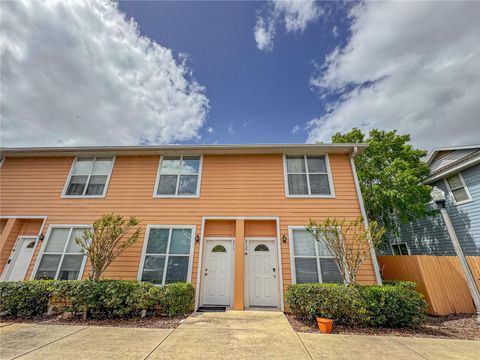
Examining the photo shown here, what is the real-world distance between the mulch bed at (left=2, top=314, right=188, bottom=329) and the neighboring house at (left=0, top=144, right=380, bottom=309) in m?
1.17

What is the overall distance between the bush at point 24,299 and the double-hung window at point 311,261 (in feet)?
23.6

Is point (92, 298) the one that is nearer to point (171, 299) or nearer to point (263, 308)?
point (171, 299)

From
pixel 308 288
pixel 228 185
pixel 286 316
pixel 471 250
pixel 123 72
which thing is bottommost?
pixel 286 316

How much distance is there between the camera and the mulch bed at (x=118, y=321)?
4.47 metres

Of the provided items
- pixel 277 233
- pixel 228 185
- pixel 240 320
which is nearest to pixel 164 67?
pixel 228 185

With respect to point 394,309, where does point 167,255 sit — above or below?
above

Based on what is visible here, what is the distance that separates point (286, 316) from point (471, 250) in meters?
9.27

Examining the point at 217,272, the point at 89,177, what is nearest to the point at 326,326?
the point at 217,272

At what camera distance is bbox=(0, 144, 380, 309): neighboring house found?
606 centimetres

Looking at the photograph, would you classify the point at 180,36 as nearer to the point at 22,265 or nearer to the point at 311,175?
the point at 311,175

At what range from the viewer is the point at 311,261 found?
5.99 m

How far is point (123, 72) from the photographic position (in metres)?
8.03

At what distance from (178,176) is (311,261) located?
5691 millimetres

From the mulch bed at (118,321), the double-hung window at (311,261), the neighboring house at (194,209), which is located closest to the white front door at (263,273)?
the neighboring house at (194,209)
